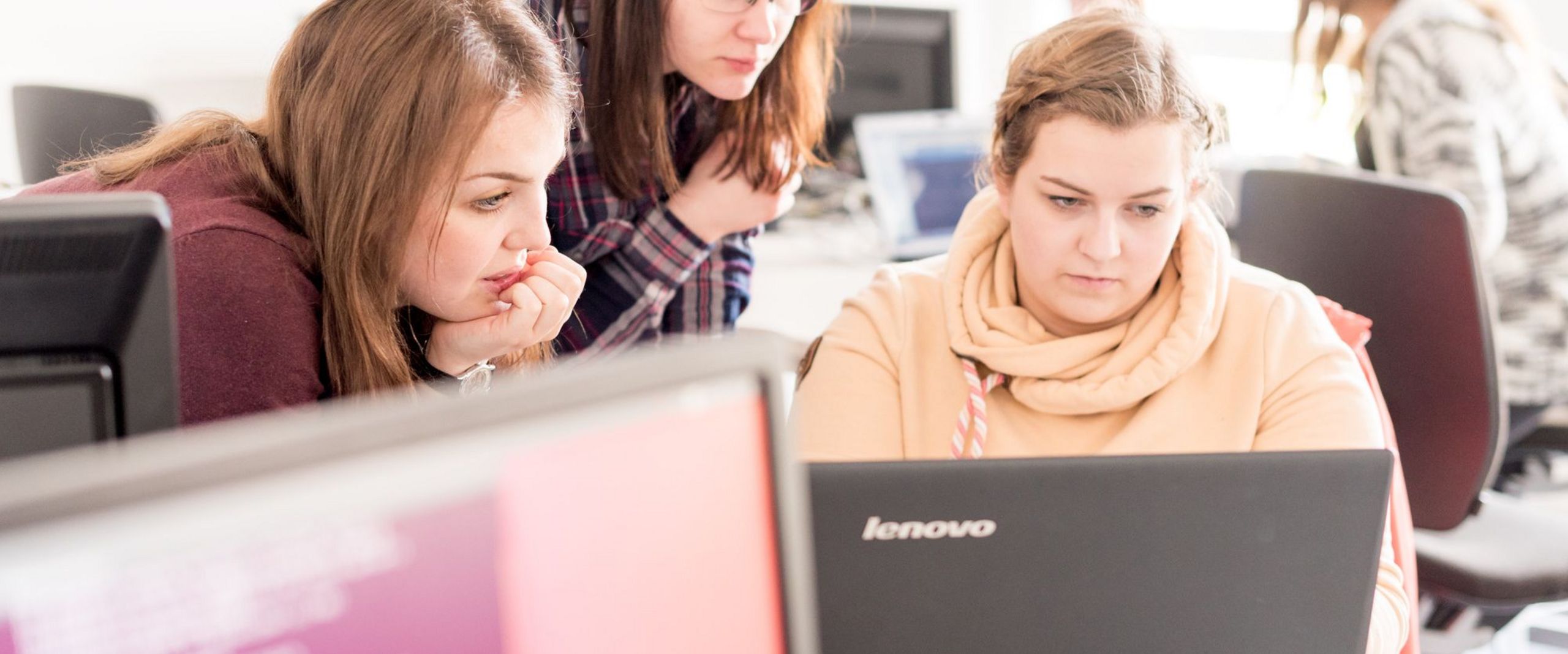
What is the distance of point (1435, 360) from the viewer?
1.68 metres

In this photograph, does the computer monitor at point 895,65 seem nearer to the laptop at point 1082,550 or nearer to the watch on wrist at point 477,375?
the watch on wrist at point 477,375

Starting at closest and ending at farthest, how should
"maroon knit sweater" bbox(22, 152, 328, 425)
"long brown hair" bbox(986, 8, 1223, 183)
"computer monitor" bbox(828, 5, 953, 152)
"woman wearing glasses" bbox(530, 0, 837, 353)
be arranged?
"maroon knit sweater" bbox(22, 152, 328, 425) < "long brown hair" bbox(986, 8, 1223, 183) < "woman wearing glasses" bbox(530, 0, 837, 353) < "computer monitor" bbox(828, 5, 953, 152)

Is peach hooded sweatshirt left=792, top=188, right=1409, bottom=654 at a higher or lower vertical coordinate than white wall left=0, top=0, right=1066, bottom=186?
lower

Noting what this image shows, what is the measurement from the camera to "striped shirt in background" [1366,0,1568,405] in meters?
2.02

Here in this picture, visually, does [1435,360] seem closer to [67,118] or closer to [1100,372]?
[1100,372]

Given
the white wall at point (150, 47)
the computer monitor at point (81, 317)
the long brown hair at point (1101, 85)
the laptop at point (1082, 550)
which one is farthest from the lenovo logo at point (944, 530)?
the white wall at point (150, 47)

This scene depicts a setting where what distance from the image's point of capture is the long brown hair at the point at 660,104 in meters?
1.35

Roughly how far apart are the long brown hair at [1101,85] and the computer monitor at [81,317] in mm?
934

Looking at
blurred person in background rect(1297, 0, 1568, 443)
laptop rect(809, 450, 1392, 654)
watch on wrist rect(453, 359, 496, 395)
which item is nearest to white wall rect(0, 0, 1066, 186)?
blurred person in background rect(1297, 0, 1568, 443)

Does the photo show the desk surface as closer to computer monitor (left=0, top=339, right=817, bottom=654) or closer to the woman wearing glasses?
the woman wearing glasses

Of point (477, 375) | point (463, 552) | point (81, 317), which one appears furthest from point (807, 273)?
point (463, 552)

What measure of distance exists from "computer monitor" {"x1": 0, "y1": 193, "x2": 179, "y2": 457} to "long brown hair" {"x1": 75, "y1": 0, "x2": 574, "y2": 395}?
0.47 meters

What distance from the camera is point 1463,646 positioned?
1.72 m

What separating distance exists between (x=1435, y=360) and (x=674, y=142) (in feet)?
3.37
